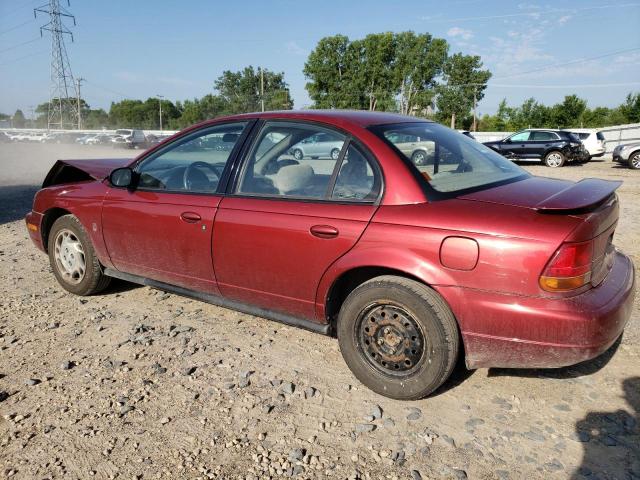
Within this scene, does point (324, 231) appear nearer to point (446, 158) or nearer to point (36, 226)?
point (446, 158)

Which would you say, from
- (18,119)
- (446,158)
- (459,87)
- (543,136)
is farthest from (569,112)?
(18,119)

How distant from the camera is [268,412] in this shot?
2.75 meters

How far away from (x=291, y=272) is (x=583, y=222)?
164cm

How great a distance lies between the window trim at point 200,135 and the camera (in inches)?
137

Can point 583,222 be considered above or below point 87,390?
above

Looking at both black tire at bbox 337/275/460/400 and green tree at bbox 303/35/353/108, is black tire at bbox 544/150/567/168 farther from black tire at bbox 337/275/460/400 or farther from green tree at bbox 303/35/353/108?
green tree at bbox 303/35/353/108

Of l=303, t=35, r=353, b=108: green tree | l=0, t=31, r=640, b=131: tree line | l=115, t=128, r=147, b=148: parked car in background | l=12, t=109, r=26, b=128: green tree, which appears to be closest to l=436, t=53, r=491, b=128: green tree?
l=0, t=31, r=640, b=131: tree line

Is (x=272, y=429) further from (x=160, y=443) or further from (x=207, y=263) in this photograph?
(x=207, y=263)

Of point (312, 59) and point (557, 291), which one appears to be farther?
point (312, 59)

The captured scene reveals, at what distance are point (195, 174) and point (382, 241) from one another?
5.78ft

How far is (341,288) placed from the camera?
3.07 m

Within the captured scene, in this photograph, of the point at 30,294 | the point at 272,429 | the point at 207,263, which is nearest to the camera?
the point at 272,429

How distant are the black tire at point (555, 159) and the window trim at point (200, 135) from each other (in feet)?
65.8

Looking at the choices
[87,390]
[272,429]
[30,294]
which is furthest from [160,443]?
[30,294]
